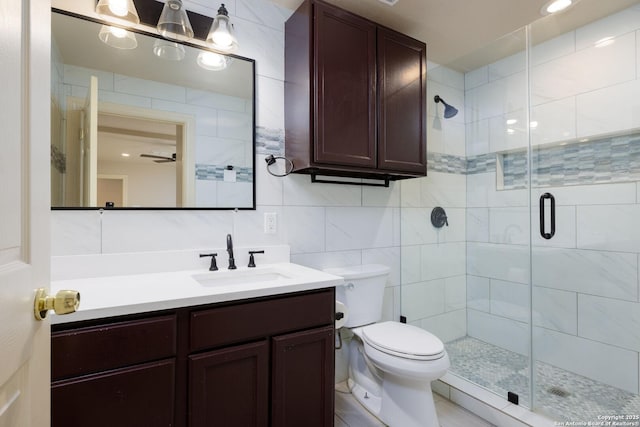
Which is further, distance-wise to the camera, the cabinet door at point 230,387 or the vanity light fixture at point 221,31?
the vanity light fixture at point 221,31

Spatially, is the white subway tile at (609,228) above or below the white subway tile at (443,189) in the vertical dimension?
below

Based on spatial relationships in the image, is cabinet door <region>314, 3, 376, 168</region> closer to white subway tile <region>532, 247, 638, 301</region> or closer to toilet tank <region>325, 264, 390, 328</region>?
toilet tank <region>325, 264, 390, 328</region>

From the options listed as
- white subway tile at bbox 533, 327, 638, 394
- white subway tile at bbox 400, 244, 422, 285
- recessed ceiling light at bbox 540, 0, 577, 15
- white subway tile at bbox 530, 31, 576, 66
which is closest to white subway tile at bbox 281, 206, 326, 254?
white subway tile at bbox 400, 244, 422, 285

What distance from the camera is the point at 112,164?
1451 mm

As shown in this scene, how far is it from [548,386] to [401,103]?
1970 mm

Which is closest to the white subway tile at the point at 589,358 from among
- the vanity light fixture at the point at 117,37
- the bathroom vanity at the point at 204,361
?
the bathroom vanity at the point at 204,361

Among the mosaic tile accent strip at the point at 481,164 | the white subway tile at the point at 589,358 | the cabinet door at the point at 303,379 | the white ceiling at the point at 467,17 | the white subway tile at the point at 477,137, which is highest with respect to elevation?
A: the white ceiling at the point at 467,17

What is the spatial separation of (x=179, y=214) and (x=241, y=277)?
1.42 feet

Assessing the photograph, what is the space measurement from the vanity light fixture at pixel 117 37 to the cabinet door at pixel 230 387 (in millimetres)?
1388

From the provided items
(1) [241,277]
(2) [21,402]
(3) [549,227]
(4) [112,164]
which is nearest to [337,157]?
(1) [241,277]

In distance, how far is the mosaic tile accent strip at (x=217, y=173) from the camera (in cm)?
165

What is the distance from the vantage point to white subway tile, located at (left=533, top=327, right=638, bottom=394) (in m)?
1.95

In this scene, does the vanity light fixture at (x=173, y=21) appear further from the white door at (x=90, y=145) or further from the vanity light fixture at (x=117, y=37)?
the white door at (x=90, y=145)

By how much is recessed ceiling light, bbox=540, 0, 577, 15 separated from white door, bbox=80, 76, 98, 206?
2.37 meters
